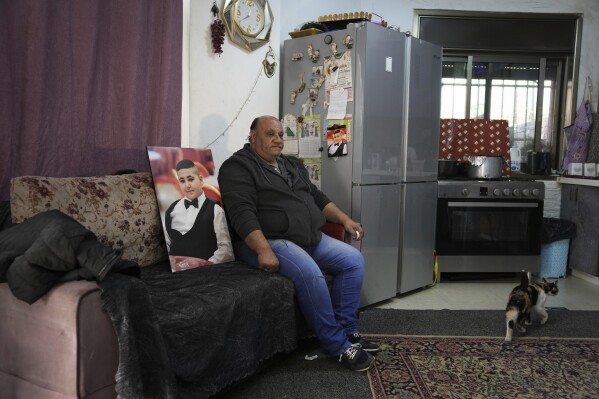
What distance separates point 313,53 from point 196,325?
6.61 ft

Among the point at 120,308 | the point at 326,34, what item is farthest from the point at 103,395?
the point at 326,34

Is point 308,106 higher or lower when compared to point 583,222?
higher

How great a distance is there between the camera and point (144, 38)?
2.46 metres

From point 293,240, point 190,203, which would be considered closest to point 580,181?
point 293,240

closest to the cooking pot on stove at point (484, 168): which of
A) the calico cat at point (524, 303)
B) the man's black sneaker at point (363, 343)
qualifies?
the calico cat at point (524, 303)

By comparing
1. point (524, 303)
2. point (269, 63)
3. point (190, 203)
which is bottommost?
point (524, 303)

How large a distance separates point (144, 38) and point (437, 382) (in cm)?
212

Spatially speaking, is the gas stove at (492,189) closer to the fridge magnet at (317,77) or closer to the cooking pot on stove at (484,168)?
the cooking pot on stove at (484,168)

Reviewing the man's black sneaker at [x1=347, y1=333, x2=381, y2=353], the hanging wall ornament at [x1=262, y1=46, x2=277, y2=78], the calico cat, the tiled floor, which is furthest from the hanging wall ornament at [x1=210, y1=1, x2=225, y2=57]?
the calico cat

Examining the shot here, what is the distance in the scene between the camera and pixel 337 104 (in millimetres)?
2982

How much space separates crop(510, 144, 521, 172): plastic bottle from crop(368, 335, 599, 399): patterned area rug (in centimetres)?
214

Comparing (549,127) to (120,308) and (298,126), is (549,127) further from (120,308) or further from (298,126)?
(120,308)

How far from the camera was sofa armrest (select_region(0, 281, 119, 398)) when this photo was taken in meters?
1.34

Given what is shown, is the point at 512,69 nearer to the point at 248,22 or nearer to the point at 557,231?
the point at 557,231
